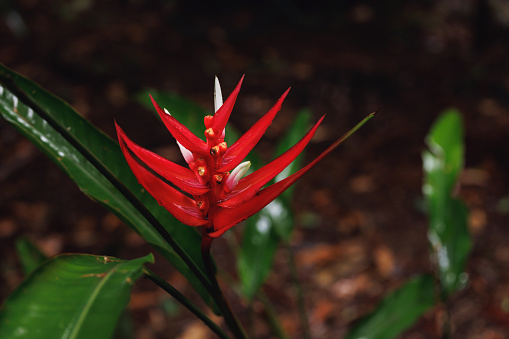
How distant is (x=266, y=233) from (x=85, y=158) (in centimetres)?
66

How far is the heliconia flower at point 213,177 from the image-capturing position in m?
0.42

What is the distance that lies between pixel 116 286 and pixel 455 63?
2.91 metres

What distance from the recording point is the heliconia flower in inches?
16.5

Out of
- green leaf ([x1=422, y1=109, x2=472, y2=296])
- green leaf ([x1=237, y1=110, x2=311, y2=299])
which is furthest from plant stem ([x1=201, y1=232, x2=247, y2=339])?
green leaf ([x1=422, y1=109, x2=472, y2=296])

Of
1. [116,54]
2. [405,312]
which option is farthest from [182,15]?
[405,312]

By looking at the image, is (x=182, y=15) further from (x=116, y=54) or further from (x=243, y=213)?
(x=243, y=213)

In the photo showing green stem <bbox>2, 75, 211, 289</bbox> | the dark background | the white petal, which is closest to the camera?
green stem <bbox>2, 75, 211, 289</bbox>

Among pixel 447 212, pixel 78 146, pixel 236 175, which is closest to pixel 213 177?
pixel 236 175

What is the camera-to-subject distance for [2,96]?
0.55 meters

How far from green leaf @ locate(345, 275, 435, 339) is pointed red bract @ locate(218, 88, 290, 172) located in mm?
661

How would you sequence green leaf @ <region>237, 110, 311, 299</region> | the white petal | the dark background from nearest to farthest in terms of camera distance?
the white petal, green leaf @ <region>237, 110, 311, 299</region>, the dark background

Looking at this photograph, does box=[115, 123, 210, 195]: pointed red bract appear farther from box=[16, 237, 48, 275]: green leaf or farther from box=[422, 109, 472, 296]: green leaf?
box=[422, 109, 472, 296]: green leaf

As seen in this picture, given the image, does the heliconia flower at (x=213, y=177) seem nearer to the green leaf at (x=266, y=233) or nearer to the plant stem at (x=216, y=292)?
the plant stem at (x=216, y=292)

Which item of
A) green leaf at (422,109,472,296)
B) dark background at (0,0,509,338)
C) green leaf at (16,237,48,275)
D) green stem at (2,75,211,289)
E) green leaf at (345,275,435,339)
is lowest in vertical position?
dark background at (0,0,509,338)
